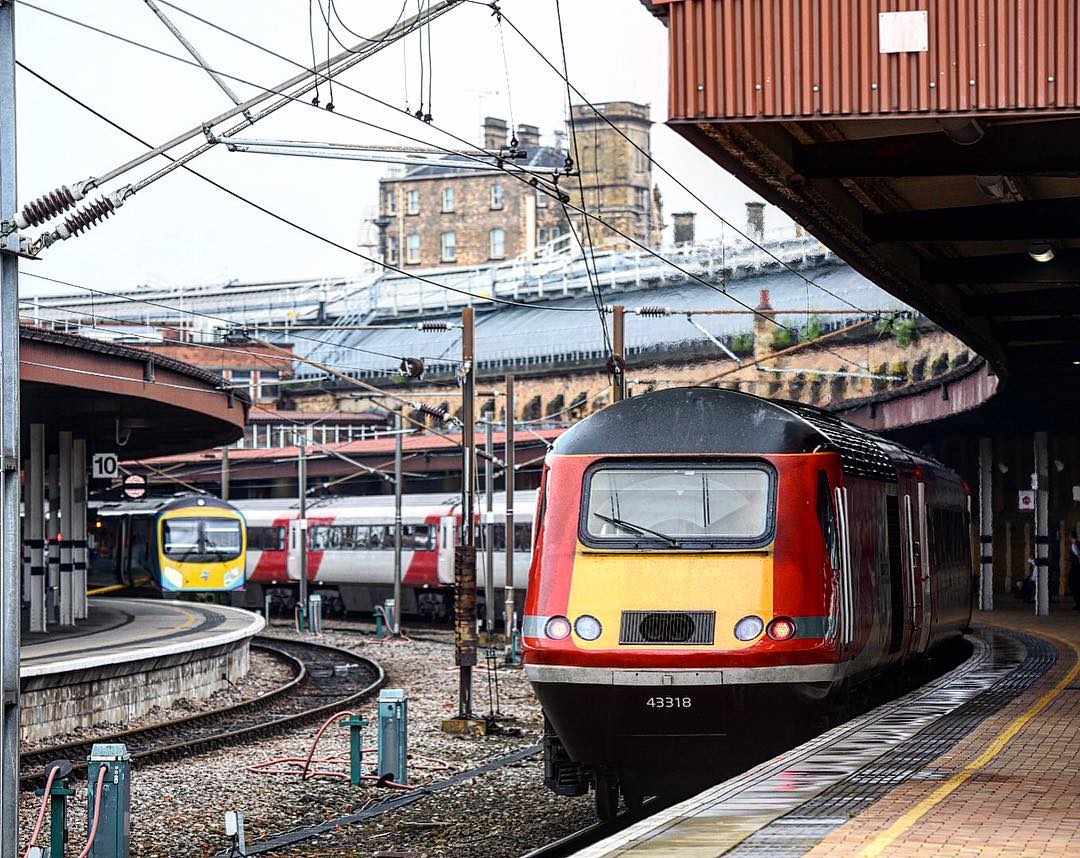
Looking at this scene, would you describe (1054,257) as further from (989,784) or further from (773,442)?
(989,784)

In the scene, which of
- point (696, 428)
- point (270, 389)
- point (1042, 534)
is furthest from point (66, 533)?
point (270, 389)

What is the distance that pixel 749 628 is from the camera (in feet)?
40.3

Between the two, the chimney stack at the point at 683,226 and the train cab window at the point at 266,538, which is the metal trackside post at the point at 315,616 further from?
the chimney stack at the point at 683,226

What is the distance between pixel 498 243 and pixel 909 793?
113m

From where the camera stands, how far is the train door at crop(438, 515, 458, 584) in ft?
145

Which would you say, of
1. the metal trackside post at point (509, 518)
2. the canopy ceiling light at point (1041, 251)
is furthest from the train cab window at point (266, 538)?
the canopy ceiling light at point (1041, 251)

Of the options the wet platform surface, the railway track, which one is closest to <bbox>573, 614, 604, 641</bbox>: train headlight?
the wet platform surface

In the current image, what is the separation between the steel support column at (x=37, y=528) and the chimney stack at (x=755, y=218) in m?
60.3

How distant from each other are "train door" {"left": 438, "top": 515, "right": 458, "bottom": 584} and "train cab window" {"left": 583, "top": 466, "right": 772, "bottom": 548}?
31253 millimetres

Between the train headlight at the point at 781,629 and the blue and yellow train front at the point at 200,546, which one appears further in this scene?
the blue and yellow train front at the point at 200,546

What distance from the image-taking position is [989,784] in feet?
34.1

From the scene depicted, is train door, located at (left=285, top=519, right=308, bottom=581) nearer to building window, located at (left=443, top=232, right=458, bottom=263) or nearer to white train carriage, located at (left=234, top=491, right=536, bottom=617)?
white train carriage, located at (left=234, top=491, right=536, bottom=617)

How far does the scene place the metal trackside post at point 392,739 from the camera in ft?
57.5

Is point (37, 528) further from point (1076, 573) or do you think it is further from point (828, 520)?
point (828, 520)
